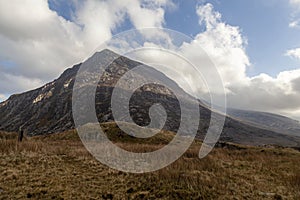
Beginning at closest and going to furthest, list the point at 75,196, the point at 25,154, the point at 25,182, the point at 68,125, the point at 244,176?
the point at 75,196
the point at 25,182
the point at 244,176
the point at 25,154
the point at 68,125

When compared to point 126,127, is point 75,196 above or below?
below

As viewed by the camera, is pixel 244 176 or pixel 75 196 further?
pixel 244 176

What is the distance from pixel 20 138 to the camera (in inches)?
1120

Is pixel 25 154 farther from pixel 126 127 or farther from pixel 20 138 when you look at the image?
pixel 126 127

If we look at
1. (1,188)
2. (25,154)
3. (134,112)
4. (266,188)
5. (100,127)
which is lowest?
(266,188)

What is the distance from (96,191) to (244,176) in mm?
9374

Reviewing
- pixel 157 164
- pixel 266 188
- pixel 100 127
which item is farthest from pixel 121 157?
pixel 100 127

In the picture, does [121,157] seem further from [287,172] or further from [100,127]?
[100,127]

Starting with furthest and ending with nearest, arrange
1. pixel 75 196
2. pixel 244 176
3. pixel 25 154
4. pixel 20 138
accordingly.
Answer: pixel 20 138, pixel 25 154, pixel 244 176, pixel 75 196

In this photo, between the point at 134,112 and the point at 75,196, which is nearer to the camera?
the point at 75,196

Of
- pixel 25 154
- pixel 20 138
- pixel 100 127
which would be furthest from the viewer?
pixel 100 127

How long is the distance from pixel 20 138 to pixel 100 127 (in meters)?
22.4

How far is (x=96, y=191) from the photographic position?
13.3 metres

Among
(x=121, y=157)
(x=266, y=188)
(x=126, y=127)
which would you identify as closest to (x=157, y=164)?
(x=121, y=157)
